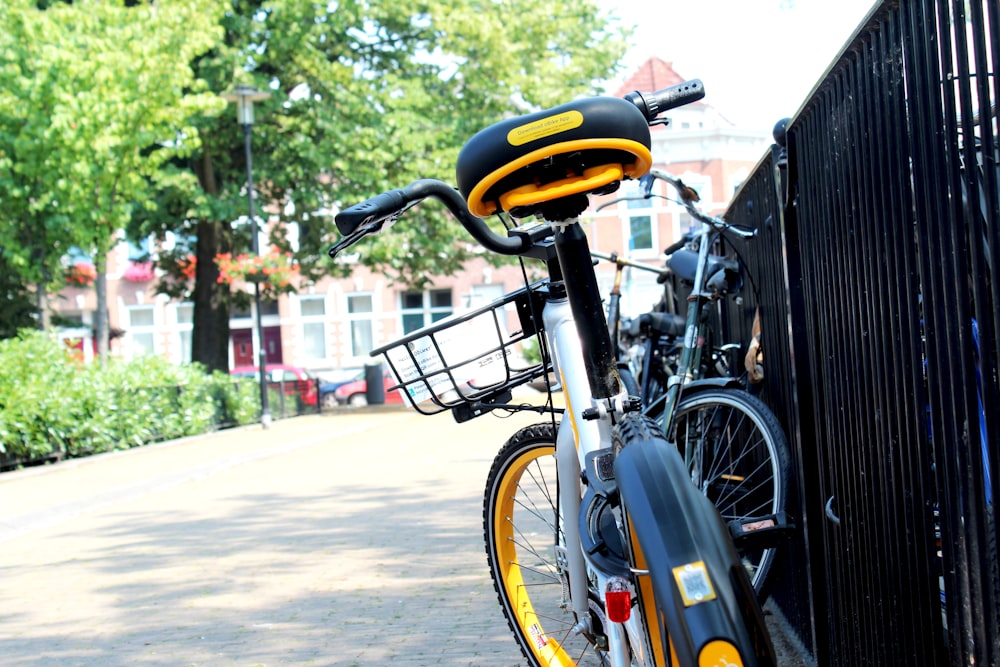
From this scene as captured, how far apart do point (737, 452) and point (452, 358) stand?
52.6 inches

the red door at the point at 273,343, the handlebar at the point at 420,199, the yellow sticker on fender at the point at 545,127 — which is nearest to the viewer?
the yellow sticker on fender at the point at 545,127

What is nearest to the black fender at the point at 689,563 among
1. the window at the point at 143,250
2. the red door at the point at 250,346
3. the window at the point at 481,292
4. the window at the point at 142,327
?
the window at the point at 143,250

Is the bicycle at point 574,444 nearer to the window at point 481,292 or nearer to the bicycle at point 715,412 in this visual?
the bicycle at point 715,412

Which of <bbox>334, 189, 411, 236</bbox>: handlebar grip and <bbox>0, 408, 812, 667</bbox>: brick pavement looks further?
<bbox>0, 408, 812, 667</bbox>: brick pavement

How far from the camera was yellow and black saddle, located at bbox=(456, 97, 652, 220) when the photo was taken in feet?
6.96

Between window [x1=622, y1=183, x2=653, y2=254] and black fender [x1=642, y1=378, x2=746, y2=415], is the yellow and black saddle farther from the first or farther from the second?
window [x1=622, y1=183, x2=653, y2=254]

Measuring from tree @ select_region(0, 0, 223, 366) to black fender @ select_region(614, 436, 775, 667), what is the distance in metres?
16.2

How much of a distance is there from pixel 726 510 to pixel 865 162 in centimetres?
179

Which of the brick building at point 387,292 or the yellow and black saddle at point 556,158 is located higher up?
the brick building at point 387,292

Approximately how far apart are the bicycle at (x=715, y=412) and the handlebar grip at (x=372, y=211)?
0.74 metres

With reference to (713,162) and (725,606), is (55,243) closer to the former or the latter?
(725,606)

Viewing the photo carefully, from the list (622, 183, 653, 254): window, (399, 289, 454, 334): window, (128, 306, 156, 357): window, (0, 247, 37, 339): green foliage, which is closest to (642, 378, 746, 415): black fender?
(0, 247, 37, 339): green foliage

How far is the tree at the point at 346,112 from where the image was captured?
952 inches

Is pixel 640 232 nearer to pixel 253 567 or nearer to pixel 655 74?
pixel 655 74
